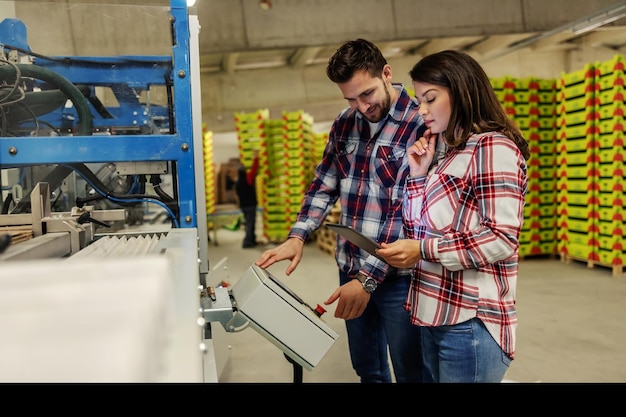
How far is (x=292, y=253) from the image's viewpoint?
2.03m

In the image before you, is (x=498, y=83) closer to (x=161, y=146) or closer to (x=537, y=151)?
(x=537, y=151)

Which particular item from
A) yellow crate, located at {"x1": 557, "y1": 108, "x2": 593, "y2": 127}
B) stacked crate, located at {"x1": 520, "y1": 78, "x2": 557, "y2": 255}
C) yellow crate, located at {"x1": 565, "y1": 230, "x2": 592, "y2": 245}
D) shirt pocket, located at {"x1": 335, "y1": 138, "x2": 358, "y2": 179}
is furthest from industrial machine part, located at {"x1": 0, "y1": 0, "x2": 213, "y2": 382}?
stacked crate, located at {"x1": 520, "y1": 78, "x2": 557, "y2": 255}

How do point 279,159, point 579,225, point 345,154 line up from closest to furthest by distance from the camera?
point 345,154 < point 579,225 < point 279,159

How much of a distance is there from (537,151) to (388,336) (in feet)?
20.1

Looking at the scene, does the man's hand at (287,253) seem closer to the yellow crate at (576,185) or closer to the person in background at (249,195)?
the yellow crate at (576,185)

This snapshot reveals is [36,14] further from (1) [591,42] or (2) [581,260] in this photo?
(1) [591,42]

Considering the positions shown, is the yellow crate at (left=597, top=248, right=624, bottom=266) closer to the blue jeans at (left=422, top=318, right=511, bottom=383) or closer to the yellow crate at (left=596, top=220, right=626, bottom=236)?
the yellow crate at (left=596, top=220, right=626, bottom=236)

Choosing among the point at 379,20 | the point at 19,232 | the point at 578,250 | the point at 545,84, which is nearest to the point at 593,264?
the point at 578,250

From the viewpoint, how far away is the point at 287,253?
200 centimetres

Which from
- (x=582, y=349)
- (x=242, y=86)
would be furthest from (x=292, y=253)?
(x=242, y=86)

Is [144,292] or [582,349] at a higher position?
[144,292]

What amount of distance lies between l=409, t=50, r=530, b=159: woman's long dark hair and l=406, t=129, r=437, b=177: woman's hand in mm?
Result: 152
